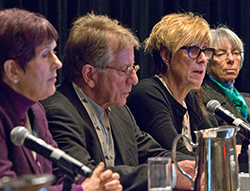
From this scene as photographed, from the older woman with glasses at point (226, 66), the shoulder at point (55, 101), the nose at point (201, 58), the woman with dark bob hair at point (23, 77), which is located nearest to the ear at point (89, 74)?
the shoulder at point (55, 101)

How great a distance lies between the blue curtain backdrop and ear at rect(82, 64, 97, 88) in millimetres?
619

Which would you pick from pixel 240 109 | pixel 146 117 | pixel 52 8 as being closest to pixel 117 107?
pixel 146 117

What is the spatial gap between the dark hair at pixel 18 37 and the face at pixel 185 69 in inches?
52.8

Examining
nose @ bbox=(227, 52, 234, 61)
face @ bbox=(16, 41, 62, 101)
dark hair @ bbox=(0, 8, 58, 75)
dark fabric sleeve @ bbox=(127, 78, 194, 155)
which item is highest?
dark hair @ bbox=(0, 8, 58, 75)

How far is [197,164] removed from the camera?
1.22m

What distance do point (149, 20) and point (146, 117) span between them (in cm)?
129

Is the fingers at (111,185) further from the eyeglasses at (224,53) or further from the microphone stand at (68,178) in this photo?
the eyeglasses at (224,53)

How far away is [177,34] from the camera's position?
2416 mm

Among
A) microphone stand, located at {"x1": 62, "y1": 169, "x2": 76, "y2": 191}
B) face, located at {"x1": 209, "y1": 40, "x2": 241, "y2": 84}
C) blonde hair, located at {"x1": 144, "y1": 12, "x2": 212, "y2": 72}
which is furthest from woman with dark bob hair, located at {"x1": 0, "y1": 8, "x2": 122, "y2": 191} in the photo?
face, located at {"x1": 209, "y1": 40, "x2": 241, "y2": 84}

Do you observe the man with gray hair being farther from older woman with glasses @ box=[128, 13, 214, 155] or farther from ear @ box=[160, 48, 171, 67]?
ear @ box=[160, 48, 171, 67]

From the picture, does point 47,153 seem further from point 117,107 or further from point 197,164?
point 117,107

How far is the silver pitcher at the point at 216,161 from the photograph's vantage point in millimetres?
1170

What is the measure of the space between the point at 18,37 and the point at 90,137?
588 millimetres

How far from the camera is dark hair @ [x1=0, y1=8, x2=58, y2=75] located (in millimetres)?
1215
